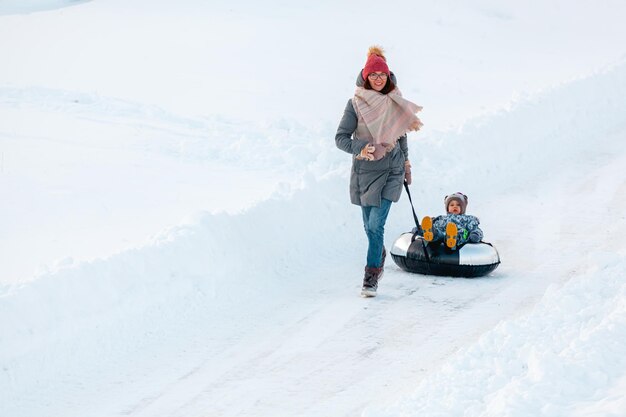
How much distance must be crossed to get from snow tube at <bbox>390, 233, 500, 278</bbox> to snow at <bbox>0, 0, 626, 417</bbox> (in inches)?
4.5

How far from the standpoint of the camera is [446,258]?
29.2 ft

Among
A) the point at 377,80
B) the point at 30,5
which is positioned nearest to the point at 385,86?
the point at 377,80

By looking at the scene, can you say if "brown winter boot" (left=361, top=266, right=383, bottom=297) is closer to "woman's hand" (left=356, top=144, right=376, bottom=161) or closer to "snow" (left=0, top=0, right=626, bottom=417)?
"snow" (left=0, top=0, right=626, bottom=417)

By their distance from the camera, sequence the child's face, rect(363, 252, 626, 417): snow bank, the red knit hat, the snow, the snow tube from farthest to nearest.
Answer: the child's face < the snow tube < the red knit hat < the snow < rect(363, 252, 626, 417): snow bank

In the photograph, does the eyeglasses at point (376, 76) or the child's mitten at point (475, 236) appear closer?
the eyeglasses at point (376, 76)

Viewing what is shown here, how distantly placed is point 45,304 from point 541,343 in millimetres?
3510

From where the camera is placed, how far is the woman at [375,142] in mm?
8164

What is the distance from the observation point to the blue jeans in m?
8.39

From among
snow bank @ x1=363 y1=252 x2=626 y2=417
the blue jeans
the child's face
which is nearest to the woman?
the blue jeans

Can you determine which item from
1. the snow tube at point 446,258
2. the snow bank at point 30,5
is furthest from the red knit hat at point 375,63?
the snow bank at point 30,5

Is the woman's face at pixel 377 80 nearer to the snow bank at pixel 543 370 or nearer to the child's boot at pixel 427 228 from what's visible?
the child's boot at pixel 427 228

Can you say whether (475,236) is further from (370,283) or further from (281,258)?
(281,258)

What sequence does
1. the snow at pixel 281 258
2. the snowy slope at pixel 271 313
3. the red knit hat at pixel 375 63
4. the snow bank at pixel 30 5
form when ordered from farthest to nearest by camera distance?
the snow bank at pixel 30 5 < the red knit hat at pixel 375 63 < the snowy slope at pixel 271 313 < the snow at pixel 281 258

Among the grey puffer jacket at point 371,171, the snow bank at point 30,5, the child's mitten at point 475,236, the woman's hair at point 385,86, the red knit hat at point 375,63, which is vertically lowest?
the child's mitten at point 475,236
